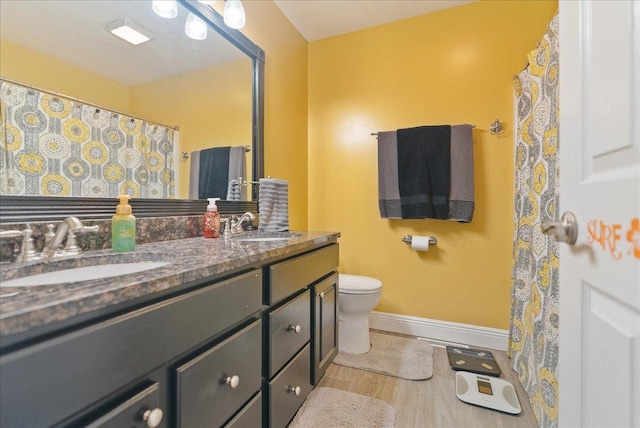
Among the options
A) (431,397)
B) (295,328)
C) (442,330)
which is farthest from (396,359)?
(295,328)

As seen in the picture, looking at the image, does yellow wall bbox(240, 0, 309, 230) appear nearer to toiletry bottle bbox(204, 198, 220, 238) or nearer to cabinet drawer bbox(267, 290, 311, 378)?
toiletry bottle bbox(204, 198, 220, 238)

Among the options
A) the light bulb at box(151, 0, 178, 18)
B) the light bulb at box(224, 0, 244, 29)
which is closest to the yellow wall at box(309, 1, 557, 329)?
the light bulb at box(224, 0, 244, 29)

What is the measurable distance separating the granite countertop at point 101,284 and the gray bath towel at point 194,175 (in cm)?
41

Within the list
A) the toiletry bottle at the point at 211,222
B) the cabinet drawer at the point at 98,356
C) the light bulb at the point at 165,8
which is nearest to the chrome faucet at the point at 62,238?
the cabinet drawer at the point at 98,356

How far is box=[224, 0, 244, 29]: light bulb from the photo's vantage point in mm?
1399

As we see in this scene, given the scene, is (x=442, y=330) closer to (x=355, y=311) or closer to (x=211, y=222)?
(x=355, y=311)

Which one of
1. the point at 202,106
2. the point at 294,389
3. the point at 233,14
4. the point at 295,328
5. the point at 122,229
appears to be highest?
the point at 233,14

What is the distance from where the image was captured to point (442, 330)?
2055 millimetres

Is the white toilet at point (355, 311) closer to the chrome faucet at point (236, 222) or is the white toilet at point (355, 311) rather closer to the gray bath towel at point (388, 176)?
the gray bath towel at point (388, 176)

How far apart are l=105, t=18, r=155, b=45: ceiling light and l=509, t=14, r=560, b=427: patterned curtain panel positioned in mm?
1716

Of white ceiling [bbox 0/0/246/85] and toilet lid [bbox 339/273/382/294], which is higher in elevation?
white ceiling [bbox 0/0/246/85]

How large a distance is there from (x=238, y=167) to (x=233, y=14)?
76 centimetres

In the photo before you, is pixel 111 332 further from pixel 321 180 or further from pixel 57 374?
pixel 321 180

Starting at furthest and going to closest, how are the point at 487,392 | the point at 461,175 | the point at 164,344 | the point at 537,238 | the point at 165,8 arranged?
the point at 461,175, the point at 487,392, the point at 537,238, the point at 165,8, the point at 164,344
